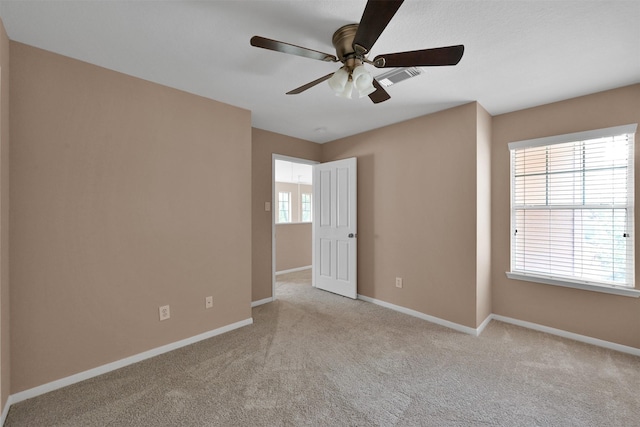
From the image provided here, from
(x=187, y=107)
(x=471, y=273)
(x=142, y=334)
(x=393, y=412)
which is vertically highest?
(x=187, y=107)

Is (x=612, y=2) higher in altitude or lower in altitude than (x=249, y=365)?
higher

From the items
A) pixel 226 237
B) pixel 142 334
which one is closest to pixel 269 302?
pixel 226 237

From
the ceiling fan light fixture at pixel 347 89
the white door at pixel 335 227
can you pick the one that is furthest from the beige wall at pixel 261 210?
the ceiling fan light fixture at pixel 347 89

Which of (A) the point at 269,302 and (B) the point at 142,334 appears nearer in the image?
(B) the point at 142,334

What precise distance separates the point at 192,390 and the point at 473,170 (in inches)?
127

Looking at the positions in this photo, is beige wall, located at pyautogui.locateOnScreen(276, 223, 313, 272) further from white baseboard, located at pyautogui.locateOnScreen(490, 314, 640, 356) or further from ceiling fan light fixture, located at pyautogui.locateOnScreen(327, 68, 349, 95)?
ceiling fan light fixture, located at pyautogui.locateOnScreen(327, 68, 349, 95)

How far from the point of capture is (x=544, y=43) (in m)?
1.91

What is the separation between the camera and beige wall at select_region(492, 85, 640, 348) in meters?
2.57

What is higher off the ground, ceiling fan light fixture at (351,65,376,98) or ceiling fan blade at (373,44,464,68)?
ceiling fan blade at (373,44,464,68)

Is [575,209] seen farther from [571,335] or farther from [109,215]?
[109,215]

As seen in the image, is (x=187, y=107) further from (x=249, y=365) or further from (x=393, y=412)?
(x=393, y=412)

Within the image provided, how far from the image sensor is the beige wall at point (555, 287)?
101 inches

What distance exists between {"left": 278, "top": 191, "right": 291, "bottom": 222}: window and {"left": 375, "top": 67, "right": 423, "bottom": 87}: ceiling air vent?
5.98 meters

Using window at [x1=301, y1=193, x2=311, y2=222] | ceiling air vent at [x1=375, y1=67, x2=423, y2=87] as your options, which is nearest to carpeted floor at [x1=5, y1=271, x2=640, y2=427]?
ceiling air vent at [x1=375, y1=67, x2=423, y2=87]
